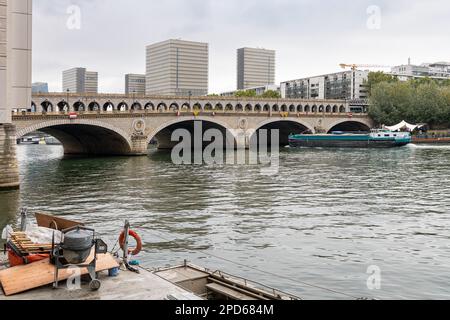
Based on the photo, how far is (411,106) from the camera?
12900cm

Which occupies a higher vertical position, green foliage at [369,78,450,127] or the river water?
green foliage at [369,78,450,127]

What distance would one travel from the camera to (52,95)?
84.0m

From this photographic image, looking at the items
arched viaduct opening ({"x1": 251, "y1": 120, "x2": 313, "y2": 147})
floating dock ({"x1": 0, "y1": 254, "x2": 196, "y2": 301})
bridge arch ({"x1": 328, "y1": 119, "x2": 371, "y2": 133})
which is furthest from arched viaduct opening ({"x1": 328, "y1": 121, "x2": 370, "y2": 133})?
floating dock ({"x1": 0, "y1": 254, "x2": 196, "y2": 301})

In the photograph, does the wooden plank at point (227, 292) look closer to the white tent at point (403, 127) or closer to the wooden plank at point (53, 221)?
the wooden plank at point (53, 221)

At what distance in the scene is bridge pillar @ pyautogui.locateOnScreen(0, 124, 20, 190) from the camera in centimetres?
3844

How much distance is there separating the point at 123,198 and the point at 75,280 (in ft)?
79.6

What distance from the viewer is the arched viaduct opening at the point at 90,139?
258ft

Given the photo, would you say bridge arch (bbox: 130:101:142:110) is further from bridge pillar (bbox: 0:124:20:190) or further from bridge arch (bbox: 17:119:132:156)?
bridge pillar (bbox: 0:124:20:190)

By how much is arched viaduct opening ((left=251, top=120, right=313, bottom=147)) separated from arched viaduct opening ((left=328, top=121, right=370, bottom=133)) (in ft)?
37.5

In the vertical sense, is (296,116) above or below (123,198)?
above

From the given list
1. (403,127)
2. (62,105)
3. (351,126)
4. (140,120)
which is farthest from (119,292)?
(351,126)

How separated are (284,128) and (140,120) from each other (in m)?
50.0
